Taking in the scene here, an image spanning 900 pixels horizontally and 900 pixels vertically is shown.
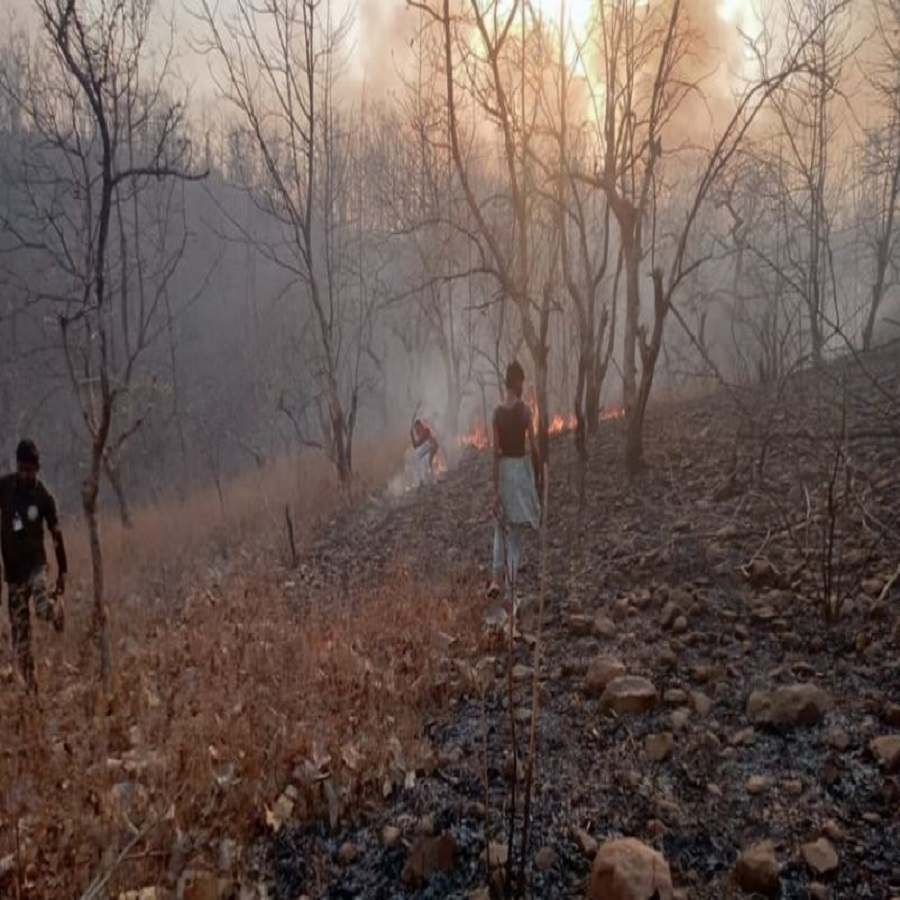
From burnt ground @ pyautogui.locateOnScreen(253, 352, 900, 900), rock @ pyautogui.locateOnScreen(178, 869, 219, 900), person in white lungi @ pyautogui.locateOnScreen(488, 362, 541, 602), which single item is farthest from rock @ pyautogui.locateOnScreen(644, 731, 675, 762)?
person in white lungi @ pyautogui.locateOnScreen(488, 362, 541, 602)

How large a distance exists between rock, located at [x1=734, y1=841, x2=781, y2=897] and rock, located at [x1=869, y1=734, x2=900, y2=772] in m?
0.74

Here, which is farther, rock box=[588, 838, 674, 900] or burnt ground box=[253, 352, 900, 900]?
burnt ground box=[253, 352, 900, 900]

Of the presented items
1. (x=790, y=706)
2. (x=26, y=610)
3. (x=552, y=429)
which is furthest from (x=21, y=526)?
(x=552, y=429)

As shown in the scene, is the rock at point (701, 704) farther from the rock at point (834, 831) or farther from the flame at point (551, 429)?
the flame at point (551, 429)

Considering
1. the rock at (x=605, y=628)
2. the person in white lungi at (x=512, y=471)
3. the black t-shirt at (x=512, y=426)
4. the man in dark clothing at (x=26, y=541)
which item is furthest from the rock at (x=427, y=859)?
the black t-shirt at (x=512, y=426)

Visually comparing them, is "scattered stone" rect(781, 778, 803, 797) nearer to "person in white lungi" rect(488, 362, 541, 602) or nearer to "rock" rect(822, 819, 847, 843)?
"rock" rect(822, 819, 847, 843)

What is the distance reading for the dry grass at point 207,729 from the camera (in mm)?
2604

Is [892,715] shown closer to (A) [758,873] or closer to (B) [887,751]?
(B) [887,751]

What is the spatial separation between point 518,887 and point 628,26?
30.4 feet

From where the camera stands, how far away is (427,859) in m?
2.58

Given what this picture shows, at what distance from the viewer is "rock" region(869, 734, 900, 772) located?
8.89 ft

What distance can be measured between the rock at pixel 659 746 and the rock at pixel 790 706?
45 centimetres

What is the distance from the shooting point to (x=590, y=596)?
530 cm

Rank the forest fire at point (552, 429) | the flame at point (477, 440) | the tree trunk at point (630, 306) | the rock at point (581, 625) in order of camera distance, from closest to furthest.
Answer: the rock at point (581, 625) < the tree trunk at point (630, 306) < the forest fire at point (552, 429) < the flame at point (477, 440)
